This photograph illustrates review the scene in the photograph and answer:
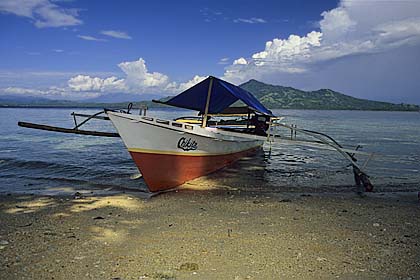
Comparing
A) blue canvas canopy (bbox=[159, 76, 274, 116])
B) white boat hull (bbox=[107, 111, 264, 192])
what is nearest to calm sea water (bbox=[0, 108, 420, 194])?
white boat hull (bbox=[107, 111, 264, 192])

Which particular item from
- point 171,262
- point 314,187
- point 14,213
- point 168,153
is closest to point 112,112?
point 168,153

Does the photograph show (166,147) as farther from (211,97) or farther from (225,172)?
(225,172)

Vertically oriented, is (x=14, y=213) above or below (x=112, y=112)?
below

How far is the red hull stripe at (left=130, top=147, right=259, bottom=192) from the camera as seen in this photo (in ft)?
34.4

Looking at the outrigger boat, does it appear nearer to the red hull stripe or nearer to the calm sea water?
the red hull stripe

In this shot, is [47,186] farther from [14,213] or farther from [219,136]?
[219,136]

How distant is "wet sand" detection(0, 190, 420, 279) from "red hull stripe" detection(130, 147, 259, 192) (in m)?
1.00

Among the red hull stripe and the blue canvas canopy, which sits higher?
the blue canvas canopy

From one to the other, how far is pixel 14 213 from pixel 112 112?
353 cm

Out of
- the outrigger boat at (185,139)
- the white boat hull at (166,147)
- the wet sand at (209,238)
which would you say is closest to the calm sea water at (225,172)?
the outrigger boat at (185,139)

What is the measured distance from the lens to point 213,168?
1365 centimetres

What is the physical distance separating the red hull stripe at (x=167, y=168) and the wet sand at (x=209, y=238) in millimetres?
1001

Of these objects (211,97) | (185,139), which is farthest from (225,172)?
(185,139)

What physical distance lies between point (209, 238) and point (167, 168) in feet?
15.7
